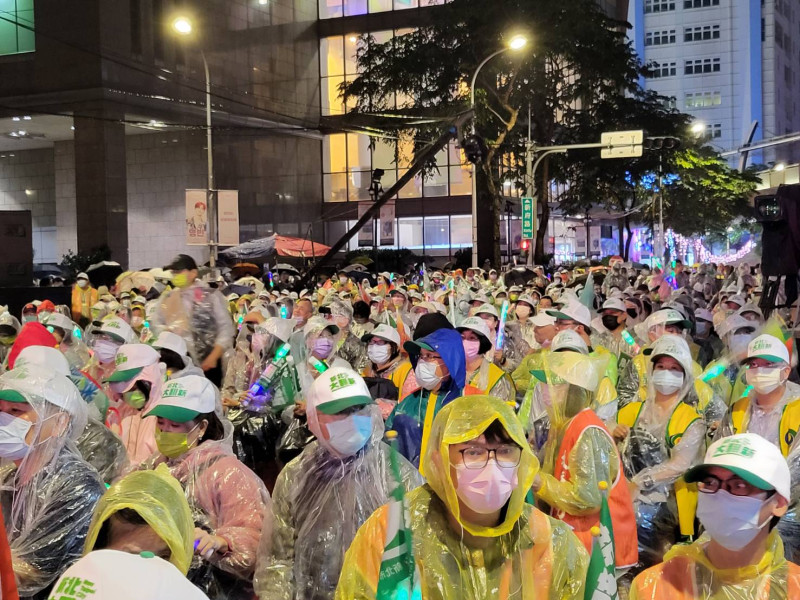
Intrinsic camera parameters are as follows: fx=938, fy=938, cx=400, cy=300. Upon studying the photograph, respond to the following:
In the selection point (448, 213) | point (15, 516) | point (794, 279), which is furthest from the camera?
point (448, 213)

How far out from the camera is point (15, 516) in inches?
148

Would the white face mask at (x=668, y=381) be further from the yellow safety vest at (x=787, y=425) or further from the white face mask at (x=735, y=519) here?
the white face mask at (x=735, y=519)

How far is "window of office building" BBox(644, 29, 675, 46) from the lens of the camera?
112 m

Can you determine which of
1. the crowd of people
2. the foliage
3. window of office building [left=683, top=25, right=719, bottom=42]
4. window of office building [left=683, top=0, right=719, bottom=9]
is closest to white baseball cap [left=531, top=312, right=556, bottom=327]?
the crowd of people

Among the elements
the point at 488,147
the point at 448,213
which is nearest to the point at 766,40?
the point at 448,213

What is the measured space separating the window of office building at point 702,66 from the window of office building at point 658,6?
683 cm

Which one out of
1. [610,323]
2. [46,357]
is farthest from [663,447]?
[610,323]

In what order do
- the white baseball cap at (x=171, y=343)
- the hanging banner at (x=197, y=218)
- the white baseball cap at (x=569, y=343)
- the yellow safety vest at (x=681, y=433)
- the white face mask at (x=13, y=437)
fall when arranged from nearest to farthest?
the white face mask at (x=13, y=437) → the yellow safety vest at (x=681, y=433) → the white baseball cap at (x=569, y=343) → the white baseball cap at (x=171, y=343) → the hanging banner at (x=197, y=218)

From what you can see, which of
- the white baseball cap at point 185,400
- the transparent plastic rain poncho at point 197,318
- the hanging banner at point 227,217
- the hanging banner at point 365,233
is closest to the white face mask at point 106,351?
the transparent plastic rain poncho at point 197,318

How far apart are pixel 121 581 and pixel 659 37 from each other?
11987cm

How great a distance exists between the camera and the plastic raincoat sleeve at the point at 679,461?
18.5ft

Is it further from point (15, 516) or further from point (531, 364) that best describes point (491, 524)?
point (531, 364)

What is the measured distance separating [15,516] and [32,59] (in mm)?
35017

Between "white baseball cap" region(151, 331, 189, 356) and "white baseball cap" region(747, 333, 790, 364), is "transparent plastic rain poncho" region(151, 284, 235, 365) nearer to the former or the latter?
"white baseball cap" region(151, 331, 189, 356)
